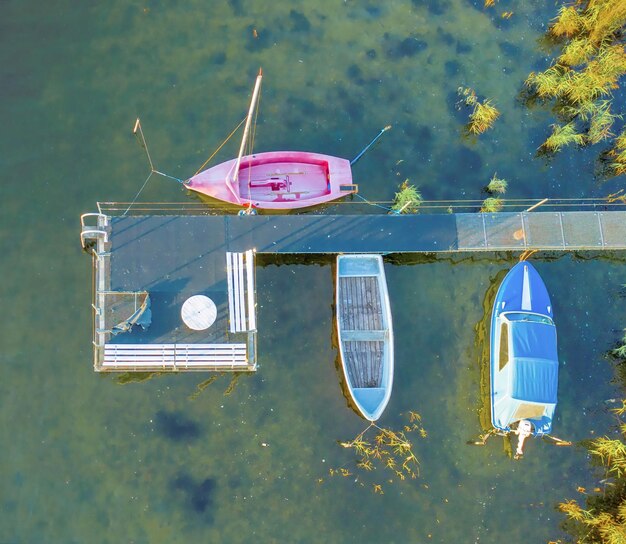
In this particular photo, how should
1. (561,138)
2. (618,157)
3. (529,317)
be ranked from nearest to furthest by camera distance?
(529,317) → (561,138) → (618,157)

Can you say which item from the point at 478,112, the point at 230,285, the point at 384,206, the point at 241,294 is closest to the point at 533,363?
the point at 384,206

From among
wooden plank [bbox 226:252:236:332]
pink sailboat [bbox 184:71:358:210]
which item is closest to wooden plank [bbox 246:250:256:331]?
wooden plank [bbox 226:252:236:332]

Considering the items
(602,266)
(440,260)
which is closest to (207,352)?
(440,260)

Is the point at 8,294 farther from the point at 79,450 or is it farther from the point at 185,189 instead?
the point at 185,189

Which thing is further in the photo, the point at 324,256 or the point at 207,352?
the point at 324,256

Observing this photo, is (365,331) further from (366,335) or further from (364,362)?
(364,362)

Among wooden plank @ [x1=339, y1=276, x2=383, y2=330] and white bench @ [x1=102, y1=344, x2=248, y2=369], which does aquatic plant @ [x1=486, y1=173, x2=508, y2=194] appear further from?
white bench @ [x1=102, y1=344, x2=248, y2=369]
